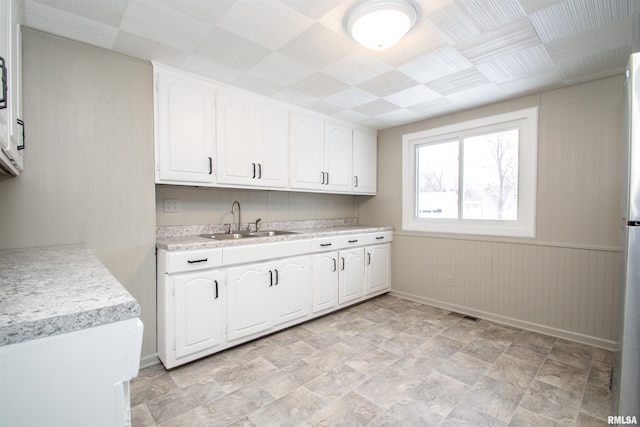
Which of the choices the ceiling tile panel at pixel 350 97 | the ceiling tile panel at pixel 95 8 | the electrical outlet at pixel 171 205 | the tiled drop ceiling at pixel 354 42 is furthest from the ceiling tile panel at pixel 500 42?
the electrical outlet at pixel 171 205

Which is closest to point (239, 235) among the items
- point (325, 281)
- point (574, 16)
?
point (325, 281)

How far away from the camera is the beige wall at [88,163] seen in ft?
5.87

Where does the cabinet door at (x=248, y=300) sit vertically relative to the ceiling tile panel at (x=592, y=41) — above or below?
below

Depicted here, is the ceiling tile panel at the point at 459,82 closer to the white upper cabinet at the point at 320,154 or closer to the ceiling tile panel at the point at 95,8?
the white upper cabinet at the point at 320,154

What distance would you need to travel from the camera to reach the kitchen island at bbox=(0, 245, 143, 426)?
628 mm

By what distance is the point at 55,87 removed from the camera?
1864 mm

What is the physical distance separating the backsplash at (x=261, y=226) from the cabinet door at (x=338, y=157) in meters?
0.57

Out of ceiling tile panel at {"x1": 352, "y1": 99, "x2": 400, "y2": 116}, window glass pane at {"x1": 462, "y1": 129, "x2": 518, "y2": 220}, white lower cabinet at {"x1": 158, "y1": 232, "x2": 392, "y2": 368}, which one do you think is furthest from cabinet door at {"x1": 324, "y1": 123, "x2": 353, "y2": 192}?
window glass pane at {"x1": 462, "y1": 129, "x2": 518, "y2": 220}

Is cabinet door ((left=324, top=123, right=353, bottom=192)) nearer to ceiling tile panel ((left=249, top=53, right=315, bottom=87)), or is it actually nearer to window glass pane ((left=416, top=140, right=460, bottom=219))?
window glass pane ((left=416, top=140, right=460, bottom=219))

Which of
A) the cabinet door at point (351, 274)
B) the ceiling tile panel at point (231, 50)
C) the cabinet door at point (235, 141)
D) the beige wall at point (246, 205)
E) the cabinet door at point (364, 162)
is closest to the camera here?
the ceiling tile panel at point (231, 50)

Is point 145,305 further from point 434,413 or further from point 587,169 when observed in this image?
point 587,169

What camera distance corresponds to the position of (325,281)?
3.09m

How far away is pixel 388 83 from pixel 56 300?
261 centimetres

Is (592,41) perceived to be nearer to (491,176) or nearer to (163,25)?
(491,176)
